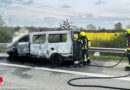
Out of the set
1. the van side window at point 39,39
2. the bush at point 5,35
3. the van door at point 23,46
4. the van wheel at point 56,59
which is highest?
the bush at point 5,35

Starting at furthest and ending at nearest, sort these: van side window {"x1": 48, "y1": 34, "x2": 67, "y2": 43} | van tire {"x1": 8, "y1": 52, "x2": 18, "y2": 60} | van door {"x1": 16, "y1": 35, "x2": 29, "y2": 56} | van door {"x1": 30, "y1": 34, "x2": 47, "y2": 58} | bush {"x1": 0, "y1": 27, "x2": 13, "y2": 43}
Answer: bush {"x1": 0, "y1": 27, "x2": 13, "y2": 43} → van tire {"x1": 8, "y1": 52, "x2": 18, "y2": 60} → van door {"x1": 16, "y1": 35, "x2": 29, "y2": 56} → van door {"x1": 30, "y1": 34, "x2": 47, "y2": 58} → van side window {"x1": 48, "y1": 34, "x2": 67, "y2": 43}

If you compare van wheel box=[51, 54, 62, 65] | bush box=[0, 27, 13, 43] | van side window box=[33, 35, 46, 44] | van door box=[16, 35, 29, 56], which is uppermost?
bush box=[0, 27, 13, 43]

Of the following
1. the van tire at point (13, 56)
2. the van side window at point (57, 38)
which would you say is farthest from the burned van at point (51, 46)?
the van tire at point (13, 56)

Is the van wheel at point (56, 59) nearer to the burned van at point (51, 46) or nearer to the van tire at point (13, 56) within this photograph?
the burned van at point (51, 46)

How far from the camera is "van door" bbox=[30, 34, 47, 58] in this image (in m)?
7.31

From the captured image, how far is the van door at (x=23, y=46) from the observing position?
7.88 meters

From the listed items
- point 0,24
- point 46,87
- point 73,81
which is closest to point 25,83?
point 46,87

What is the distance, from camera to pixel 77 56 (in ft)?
23.1

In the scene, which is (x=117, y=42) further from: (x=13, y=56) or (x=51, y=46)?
(x=13, y=56)

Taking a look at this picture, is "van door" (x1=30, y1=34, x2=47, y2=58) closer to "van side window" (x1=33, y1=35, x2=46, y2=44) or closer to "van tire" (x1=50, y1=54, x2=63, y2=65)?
"van side window" (x1=33, y1=35, x2=46, y2=44)

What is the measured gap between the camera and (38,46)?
24.4 ft

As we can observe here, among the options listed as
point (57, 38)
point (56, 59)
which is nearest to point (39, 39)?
point (57, 38)

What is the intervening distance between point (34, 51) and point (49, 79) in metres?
2.82

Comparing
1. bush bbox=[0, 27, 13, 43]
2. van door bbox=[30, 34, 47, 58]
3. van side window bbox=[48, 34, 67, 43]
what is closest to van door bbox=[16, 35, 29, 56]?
van door bbox=[30, 34, 47, 58]
